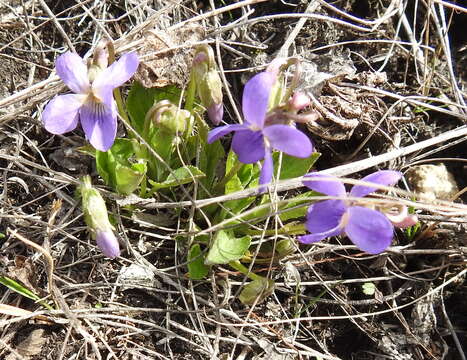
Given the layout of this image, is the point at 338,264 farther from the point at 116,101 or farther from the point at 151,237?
the point at 116,101

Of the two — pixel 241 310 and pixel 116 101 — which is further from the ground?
pixel 116 101

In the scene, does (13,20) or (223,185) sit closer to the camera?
(223,185)

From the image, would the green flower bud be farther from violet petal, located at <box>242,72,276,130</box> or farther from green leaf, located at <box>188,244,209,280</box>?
green leaf, located at <box>188,244,209,280</box>

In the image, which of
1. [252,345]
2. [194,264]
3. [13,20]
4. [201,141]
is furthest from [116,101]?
[252,345]

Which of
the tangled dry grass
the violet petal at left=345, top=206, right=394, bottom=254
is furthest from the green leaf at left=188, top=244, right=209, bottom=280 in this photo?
the violet petal at left=345, top=206, right=394, bottom=254

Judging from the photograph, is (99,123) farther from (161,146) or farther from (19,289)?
(19,289)

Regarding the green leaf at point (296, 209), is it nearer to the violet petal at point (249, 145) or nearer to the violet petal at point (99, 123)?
the violet petal at point (249, 145)

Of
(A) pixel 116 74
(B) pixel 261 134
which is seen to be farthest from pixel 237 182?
(A) pixel 116 74
